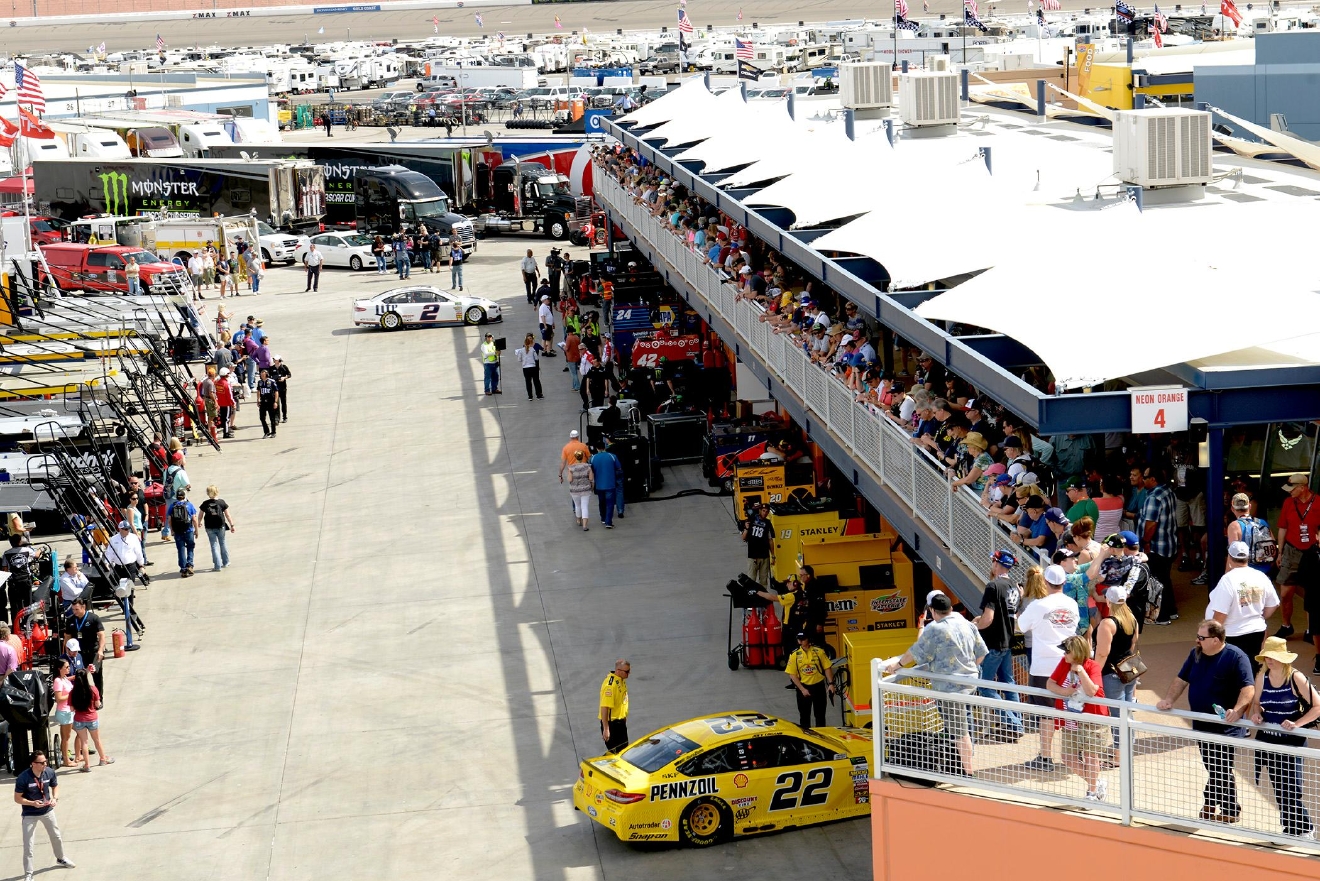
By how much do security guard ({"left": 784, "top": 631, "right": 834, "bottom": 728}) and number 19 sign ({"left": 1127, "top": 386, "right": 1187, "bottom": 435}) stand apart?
5348mm

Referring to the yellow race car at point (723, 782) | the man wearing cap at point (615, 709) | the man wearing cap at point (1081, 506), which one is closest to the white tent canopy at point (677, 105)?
the man wearing cap at point (615, 709)

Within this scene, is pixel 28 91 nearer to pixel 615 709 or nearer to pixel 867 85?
pixel 867 85

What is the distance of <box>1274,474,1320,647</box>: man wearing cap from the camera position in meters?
12.6

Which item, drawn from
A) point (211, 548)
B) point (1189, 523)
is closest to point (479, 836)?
point (1189, 523)

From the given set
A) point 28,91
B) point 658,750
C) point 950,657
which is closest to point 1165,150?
point 658,750

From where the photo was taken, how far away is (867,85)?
108ft

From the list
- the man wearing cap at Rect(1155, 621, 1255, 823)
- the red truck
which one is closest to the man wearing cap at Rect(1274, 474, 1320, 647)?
the man wearing cap at Rect(1155, 621, 1255, 823)

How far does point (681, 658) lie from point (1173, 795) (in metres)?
10.5

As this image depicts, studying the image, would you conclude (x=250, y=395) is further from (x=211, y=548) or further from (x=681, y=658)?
(x=681, y=658)

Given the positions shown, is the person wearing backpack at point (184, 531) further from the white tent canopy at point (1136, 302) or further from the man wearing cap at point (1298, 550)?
the man wearing cap at point (1298, 550)

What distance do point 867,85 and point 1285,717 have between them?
2466cm

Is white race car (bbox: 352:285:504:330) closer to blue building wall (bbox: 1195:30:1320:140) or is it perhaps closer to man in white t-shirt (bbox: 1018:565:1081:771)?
blue building wall (bbox: 1195:30:1320:140)

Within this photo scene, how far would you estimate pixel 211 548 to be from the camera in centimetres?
2488

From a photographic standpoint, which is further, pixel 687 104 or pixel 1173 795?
pixel 687 104
